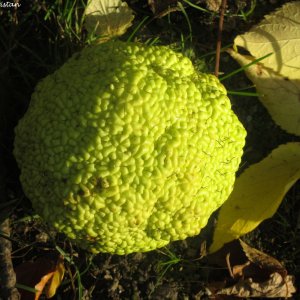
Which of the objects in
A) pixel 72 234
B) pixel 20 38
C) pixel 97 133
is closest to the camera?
pixel 97 133

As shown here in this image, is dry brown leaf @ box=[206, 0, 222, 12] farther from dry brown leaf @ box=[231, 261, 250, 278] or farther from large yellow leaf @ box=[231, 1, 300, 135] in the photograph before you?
dry brown leaf @ box=[231, 261, 250, 278]

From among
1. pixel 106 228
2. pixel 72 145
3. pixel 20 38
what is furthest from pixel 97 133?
pixel 20 38

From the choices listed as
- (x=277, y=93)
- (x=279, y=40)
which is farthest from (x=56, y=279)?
(x=279, y=40)

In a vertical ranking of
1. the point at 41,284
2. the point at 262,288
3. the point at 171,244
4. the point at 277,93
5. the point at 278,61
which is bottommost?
the point at 262,288

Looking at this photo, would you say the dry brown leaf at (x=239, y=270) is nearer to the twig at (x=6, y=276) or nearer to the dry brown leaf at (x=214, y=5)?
the twig at (x=6, y=276)

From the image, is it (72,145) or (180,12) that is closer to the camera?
(72,145)

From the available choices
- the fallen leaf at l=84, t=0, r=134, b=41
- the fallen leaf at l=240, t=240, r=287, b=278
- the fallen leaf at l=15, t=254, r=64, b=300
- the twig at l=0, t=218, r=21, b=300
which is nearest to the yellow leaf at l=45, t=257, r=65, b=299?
the fallen leaf at l=15, t=254, r=64, b=300

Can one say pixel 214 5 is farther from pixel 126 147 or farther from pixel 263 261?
pixel 263 261

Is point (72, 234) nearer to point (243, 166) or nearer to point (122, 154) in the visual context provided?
point (122, 154)
